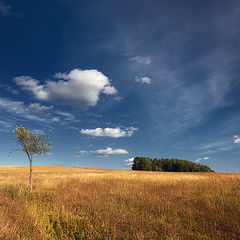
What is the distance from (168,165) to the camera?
9462 cm

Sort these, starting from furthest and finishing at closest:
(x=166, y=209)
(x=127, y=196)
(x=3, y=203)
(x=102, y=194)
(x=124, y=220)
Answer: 1. (x=102, y=194)
2. (x=127, y=196)
3. (x=3, y=203)
4. (x=166, y=209)
5. (x=124, y=220)

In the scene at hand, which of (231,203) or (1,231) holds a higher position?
(231,203)

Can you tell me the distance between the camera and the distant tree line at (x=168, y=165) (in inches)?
3568

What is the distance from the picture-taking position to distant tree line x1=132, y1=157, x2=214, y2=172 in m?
90.6

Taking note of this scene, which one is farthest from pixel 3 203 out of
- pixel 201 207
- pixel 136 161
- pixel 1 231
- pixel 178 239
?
pixel 136 161

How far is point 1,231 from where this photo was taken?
230 inches

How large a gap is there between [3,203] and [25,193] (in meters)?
4.15

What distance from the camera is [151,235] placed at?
6.00 m

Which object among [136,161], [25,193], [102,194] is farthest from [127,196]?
[136,161]

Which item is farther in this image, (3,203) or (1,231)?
(3,203)

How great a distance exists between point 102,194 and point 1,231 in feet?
23.9

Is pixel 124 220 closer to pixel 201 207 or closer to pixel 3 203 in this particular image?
pixel 201 207

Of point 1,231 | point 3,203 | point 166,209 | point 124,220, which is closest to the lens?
point 1,231

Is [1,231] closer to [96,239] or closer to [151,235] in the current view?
[96,239]
